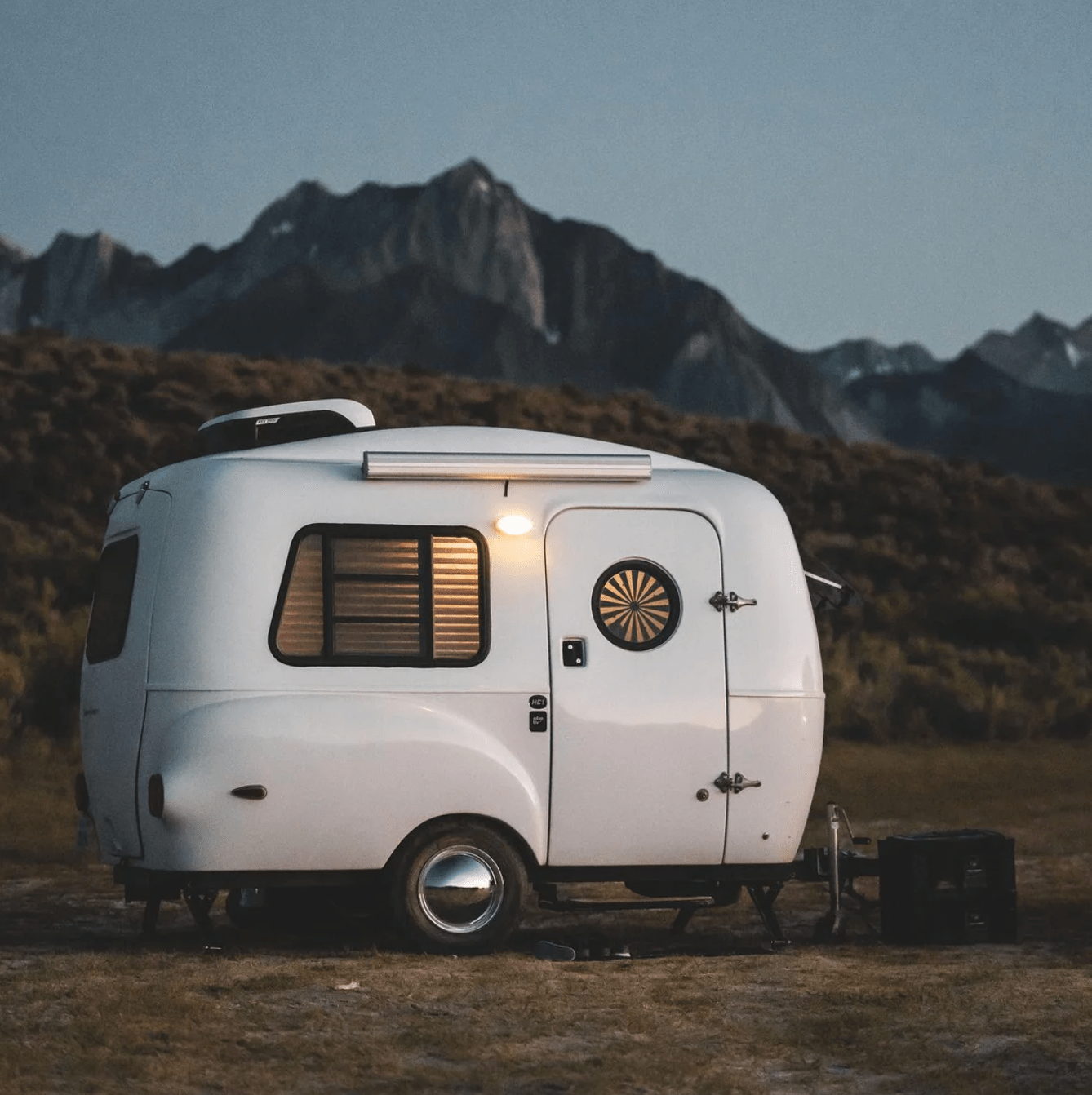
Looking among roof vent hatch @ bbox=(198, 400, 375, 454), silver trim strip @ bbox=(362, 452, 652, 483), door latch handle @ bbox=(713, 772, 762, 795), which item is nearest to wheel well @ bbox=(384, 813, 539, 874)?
door latch handle @ bbox=(713, 772, 762, 795)

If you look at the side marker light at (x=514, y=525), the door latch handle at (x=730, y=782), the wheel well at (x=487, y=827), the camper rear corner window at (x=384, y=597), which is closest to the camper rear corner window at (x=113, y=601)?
the camper rear corner window at (x=384, y=597)

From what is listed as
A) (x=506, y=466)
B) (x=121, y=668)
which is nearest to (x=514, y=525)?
(x=506, y=466)

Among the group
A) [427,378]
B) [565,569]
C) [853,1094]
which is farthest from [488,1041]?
[427,378]

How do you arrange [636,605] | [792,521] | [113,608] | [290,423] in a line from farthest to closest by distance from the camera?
[792,521], [290,423], [113,608], [636,605]

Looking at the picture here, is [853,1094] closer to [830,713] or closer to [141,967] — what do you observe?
[141,967]

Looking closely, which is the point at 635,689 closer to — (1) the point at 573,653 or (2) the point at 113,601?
(1) the point at 573,653

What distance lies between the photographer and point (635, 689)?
1005 centimetres

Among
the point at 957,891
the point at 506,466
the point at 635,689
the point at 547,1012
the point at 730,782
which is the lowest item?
the point at 547,1012

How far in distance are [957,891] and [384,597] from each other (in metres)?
3.57

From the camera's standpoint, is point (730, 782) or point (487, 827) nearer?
point (487, 827)

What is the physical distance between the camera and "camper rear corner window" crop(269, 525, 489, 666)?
982 cm

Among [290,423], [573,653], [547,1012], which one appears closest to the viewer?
[547,1012]

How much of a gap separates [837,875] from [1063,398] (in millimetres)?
158548

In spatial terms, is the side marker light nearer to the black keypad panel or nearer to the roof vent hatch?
the black keypad panel
